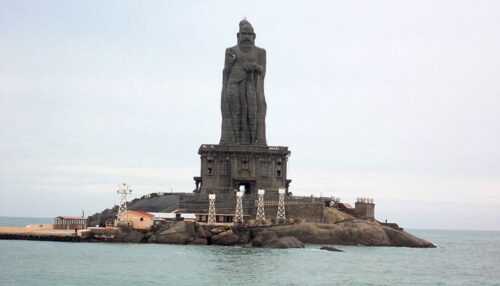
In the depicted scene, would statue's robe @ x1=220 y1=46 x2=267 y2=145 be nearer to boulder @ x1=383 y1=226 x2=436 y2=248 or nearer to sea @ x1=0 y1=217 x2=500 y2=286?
boulder @ x1=383 y1=226 x2=436 y2=248

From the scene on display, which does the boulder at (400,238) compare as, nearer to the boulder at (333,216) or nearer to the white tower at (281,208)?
the boulder at (333,216)

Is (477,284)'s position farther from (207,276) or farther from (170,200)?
(170,200)

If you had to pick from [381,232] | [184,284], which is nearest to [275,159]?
[381,232]

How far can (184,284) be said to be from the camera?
4753 centimetres

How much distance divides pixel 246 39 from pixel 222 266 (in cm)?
4609

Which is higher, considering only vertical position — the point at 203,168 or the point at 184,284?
the point at 203,168

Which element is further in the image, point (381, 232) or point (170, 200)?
point (170, 200)

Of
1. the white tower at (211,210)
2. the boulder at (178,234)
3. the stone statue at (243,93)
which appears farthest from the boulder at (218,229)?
the stone statue at (243,93)

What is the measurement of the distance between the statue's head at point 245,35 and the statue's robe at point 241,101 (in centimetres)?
68

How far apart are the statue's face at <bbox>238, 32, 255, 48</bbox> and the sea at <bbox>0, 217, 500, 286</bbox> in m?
30.9

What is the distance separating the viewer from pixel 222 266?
5600 centimetres

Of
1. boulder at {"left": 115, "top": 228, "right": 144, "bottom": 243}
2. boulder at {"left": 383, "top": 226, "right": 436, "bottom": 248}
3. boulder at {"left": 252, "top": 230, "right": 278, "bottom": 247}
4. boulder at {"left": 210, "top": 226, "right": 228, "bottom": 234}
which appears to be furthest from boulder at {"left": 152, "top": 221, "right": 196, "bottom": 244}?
boulder at {"left": 383, "top": 226, "right": 436, "bottom": 248}

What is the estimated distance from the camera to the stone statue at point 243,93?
98125mm

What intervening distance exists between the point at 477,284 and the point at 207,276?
16471 millimetres
